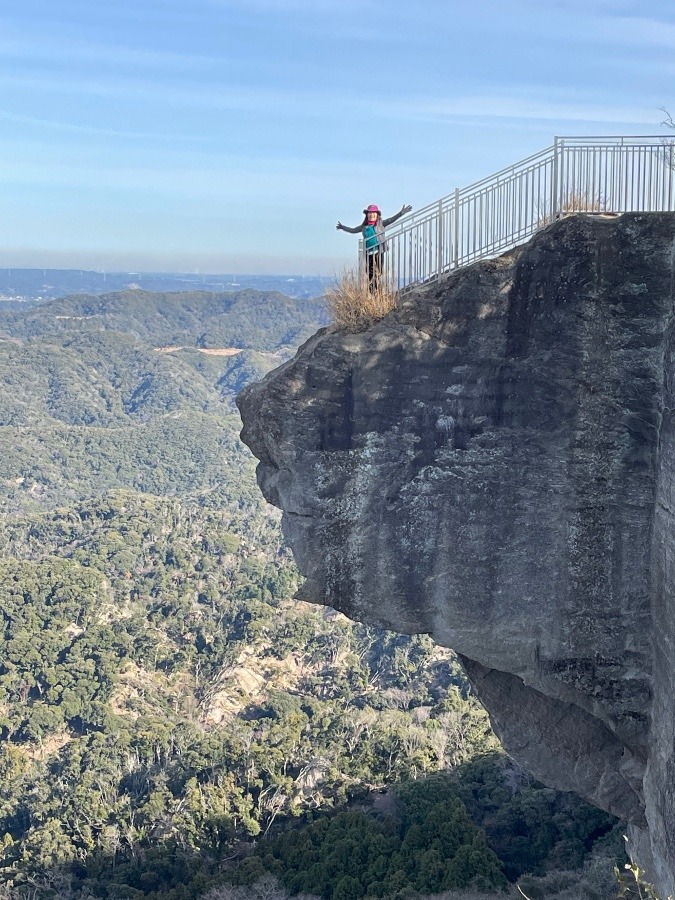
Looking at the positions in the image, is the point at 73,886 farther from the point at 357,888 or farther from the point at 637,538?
the point at 637,538

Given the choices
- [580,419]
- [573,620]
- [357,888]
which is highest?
[580,419]

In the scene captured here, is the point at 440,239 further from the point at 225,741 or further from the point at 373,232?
the point at 225,741

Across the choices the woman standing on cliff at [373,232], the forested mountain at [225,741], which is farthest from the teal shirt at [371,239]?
the forested mountain at [225,741]

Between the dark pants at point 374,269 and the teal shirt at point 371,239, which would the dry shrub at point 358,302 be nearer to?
the dark pants at point 374,269

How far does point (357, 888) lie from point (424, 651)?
41289mm

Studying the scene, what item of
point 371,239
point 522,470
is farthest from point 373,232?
point 522,470

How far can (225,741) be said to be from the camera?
127 ft

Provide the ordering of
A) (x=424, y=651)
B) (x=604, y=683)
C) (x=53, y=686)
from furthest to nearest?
(x=424, y=651) → (x=53, y=686) → (x=604, y=683)

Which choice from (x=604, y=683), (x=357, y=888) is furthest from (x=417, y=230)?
(x=357, y=888)

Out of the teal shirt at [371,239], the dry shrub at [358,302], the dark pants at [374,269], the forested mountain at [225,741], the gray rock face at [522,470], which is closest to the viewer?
the gray rock face at [522,470]

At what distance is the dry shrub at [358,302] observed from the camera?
11922 millimetres

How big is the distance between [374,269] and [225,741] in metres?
29.6

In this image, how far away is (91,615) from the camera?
65.2 metres

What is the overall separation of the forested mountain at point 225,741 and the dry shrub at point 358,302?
10861 mm
